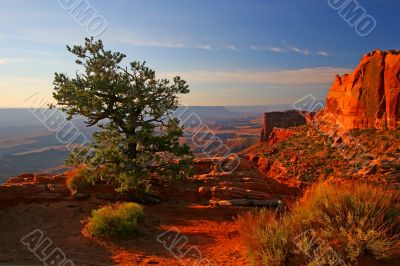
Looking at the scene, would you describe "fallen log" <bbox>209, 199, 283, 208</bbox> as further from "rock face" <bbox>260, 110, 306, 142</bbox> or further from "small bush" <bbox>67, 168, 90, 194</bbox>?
"rock face" <bbox>260, 110, 306, 142</bbox>

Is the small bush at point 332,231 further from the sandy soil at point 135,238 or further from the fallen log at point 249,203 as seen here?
the fallen log at point 249,203

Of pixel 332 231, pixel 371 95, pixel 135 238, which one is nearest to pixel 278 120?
pixel 371 95

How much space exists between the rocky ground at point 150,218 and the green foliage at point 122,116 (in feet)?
5.79

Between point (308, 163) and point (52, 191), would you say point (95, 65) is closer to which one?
point (52, 191)

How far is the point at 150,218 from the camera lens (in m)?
14.6

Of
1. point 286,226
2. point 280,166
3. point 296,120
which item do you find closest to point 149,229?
point 286,226

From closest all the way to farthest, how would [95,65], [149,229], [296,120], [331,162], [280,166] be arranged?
1. [149,229]
2. [95,65]
3. [331,162]
4. [280,166]
5. [296,120]

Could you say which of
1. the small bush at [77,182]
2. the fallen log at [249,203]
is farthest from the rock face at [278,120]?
the small bush at [77,182]

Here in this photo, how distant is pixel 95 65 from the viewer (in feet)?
54.1

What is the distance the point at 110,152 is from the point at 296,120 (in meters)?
74.4

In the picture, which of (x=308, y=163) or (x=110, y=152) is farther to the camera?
(x=308, y=163)

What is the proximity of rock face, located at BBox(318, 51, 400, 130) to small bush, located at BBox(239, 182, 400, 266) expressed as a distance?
26.0 metres

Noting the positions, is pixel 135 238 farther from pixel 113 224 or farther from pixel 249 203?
pixel 249 203

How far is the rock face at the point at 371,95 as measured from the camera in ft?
108
